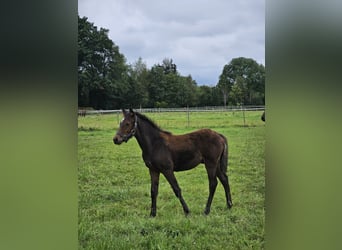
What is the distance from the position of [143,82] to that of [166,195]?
0.88 metres

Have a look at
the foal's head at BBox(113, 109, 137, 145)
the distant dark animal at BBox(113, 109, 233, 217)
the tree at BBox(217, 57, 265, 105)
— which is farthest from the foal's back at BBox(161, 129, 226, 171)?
the tree at BBox(217, 57, 265, 105)

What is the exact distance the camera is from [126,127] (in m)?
2.66

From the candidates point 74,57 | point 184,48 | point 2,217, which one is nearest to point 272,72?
point 184,48

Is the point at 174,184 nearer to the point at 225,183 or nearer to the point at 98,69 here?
the point at 225,183

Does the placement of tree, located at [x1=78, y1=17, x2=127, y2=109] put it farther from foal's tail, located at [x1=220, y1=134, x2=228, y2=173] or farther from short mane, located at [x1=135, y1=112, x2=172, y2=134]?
foal's tail, located at [x1=220, y1=134, x2=228, y2=173]

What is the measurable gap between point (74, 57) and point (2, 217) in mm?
1261

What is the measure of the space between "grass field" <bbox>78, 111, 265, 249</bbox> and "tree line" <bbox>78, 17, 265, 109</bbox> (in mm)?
134

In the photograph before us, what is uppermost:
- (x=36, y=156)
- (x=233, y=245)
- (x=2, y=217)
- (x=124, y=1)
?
(x=124, y=1)

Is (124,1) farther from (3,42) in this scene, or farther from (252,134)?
(252,134)

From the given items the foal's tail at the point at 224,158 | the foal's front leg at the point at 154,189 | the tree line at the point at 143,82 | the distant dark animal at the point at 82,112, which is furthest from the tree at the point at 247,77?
the distant dark animal at the point at 82,112

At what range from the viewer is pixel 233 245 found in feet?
8.29

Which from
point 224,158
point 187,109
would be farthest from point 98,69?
point 224,158

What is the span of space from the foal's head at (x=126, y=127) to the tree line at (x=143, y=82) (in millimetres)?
79

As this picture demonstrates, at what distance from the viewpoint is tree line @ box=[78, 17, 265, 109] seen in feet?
8.62
